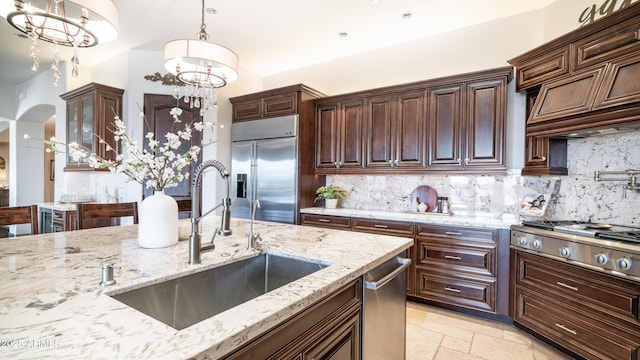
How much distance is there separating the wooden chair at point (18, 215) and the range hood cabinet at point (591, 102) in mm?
3707

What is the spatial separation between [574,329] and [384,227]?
166 cm

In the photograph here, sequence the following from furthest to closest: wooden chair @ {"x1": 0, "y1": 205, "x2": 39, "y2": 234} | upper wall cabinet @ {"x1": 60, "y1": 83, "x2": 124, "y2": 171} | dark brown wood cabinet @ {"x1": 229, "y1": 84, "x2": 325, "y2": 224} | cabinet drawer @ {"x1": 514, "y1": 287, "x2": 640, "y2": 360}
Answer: upper wall cabinet @ {"x1": 60, "y1": 83, "x2": 124, "y2": 171}, dark brown wood cabinet @ {"x1": 229, "y1": 84, "x2": 325, "y2": 224}, cabinet drawer @ {"x1": 514, "y1": 287, "x2": 640, "y2": 360}, wooden chair @ {"x1": 0, "y1": 205, "x2": 39, "y2": 234}

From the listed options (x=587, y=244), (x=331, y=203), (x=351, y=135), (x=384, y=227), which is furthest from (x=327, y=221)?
(x=587, y=244)

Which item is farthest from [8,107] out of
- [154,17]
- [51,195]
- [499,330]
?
[499,330]

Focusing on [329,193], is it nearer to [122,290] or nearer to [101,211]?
[101,211]

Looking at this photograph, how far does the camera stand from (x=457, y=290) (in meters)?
2.88

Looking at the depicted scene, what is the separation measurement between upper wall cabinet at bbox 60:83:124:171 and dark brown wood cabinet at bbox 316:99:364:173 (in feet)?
9.10

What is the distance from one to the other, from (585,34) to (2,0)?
3.65 m

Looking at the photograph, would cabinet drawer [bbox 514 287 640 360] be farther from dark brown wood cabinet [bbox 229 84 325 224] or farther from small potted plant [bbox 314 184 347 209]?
dark brown wood cabinet [bbox 229 84 325 224]

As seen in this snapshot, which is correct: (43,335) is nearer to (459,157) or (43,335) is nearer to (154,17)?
(459,157)

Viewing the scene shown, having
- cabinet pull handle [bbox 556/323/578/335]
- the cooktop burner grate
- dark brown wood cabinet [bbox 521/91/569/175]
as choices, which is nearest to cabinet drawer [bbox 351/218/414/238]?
dark brown wood cabinet [bbox 521/91/569/175]

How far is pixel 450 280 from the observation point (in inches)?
114

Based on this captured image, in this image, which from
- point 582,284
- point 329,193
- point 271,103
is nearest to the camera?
point 582,284

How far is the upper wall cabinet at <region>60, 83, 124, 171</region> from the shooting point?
417 centimetres
